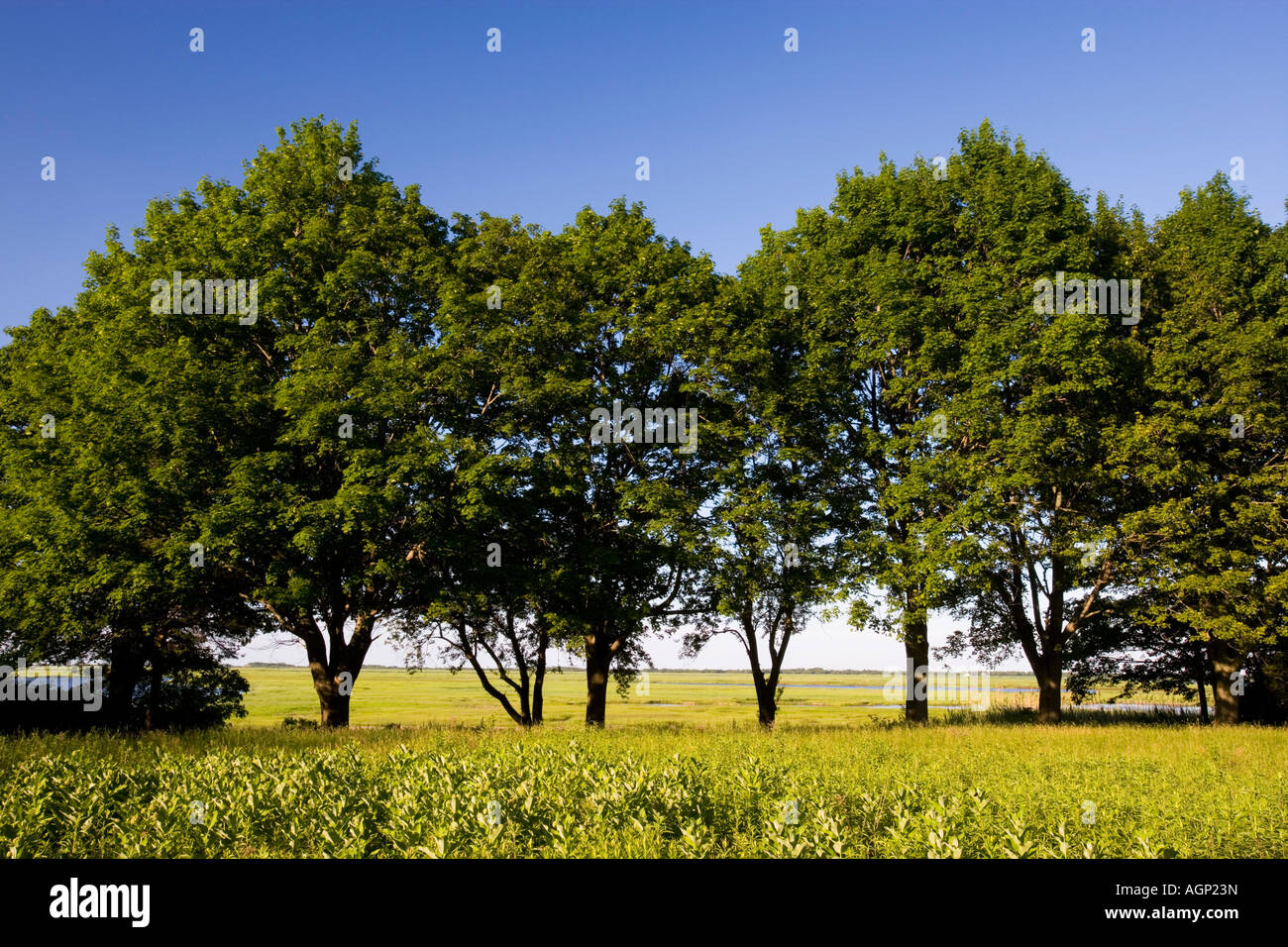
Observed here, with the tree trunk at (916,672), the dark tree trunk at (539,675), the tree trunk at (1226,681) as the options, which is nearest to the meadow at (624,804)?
the tree trunk at (916,672)

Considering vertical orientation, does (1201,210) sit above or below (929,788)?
above

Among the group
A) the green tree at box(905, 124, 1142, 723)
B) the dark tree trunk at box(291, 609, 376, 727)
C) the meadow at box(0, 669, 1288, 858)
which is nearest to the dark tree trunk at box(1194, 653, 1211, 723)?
the green tree at box(905, 124, 1142, 723)

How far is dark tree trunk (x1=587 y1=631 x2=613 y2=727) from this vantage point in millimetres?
27594

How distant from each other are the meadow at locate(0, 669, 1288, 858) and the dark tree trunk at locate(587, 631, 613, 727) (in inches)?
505

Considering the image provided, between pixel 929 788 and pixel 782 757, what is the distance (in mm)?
4044

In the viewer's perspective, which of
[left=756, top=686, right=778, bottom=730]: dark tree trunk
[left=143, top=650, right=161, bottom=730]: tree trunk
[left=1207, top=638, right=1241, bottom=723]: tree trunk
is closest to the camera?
[left=1207, top=638, right=1241, bottom=723]: tree trunk

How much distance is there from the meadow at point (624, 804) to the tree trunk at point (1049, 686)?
1298 centimetres

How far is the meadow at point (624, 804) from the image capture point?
285 inches

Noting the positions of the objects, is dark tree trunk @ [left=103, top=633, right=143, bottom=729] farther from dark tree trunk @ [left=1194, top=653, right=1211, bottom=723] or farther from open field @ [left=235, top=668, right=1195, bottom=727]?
dark tree trunk @ [left=1194, top=653, right=1211, bottom=723]

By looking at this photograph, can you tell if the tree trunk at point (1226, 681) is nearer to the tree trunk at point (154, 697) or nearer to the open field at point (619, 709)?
the open field at point (619, 709)
